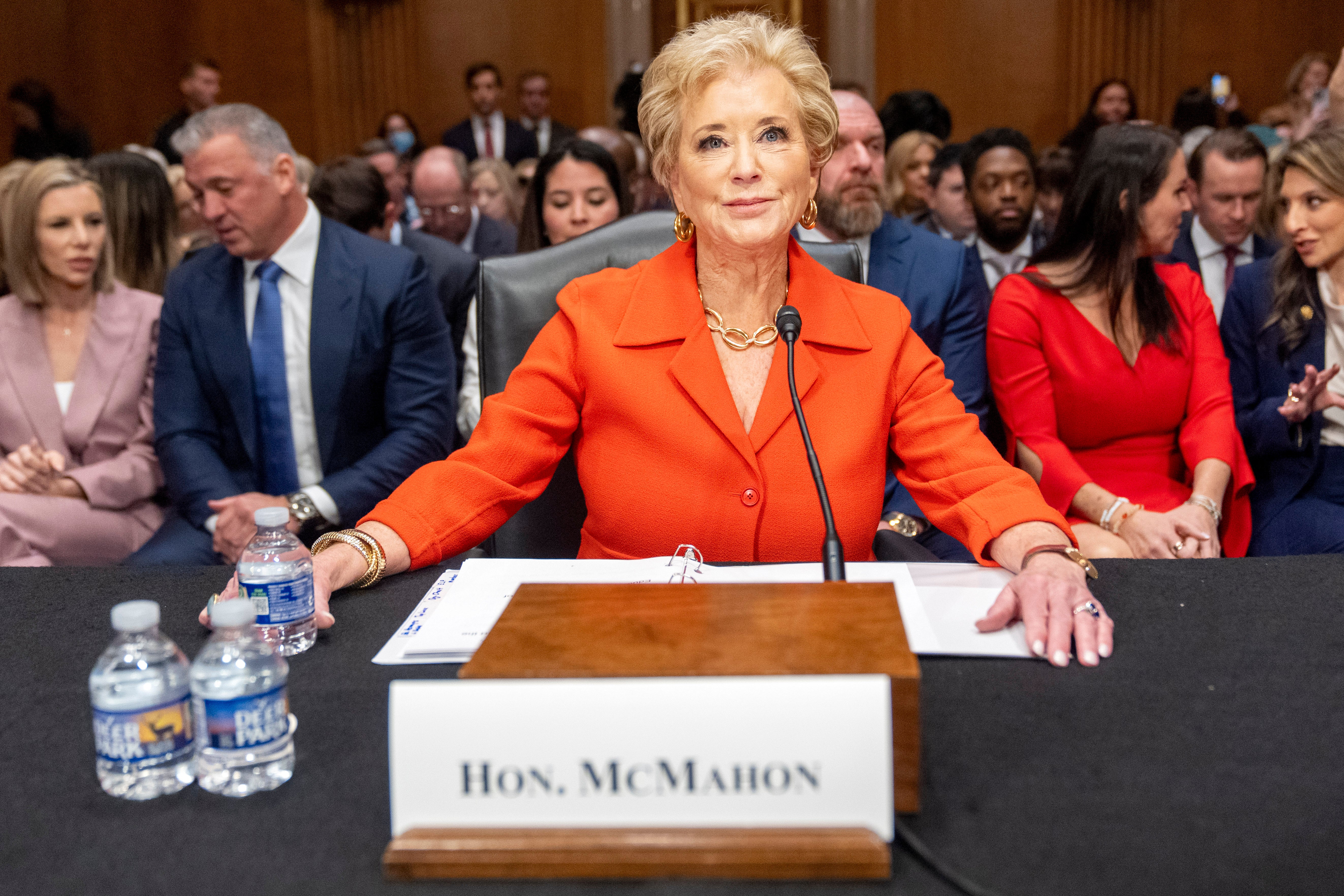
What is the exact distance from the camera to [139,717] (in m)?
0.88

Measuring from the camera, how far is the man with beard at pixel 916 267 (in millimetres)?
2717

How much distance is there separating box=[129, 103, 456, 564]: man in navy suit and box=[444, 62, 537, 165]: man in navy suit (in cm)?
523

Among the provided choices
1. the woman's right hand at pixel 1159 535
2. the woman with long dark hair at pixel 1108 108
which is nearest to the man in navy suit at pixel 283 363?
the woman's right hand at pixel 1159 535

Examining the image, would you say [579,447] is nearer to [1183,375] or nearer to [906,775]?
[906,775]

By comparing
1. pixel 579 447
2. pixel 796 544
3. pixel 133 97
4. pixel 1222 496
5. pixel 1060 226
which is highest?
pixel 133 97

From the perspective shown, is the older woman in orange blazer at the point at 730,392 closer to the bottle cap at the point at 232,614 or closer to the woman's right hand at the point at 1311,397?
the bottle cap at the point at 232,614

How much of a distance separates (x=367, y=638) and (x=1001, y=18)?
8.24m

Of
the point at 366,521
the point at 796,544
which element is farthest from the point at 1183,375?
the point at 366,521

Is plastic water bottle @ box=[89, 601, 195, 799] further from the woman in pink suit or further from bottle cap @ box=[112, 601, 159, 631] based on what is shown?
the woman in pink suit

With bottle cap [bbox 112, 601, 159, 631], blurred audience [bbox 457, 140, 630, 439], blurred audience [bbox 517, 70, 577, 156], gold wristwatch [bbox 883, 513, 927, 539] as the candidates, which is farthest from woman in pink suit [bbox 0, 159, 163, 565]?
blurred audience [bbox 517, 70, 577, 156]

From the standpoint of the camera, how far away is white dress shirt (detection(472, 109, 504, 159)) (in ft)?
26.1

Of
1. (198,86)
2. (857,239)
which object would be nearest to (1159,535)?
(857,239)

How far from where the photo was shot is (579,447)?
65.8 inches

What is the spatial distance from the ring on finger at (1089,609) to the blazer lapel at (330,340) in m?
1.94
